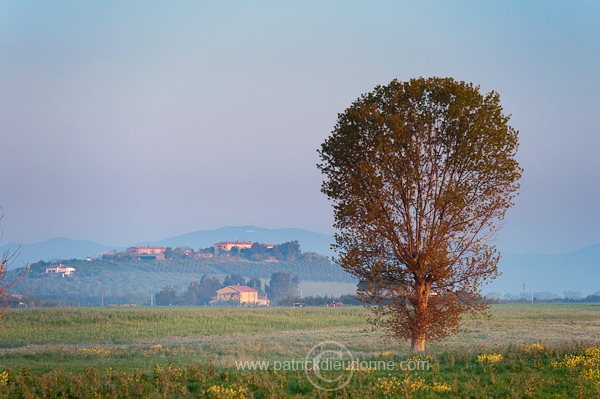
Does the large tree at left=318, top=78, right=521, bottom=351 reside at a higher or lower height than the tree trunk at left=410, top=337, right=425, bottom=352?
higher

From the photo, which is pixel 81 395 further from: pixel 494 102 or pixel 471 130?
pixel 494 102

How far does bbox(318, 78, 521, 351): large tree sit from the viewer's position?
86.9 feet

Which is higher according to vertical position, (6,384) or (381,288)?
(381,288)

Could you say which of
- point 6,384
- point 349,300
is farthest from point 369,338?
point 349,300

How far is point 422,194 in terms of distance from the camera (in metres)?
26.8

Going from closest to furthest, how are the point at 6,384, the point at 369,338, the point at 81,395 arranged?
the point at 81,395 < the point at 6,384 < the point at 369,338

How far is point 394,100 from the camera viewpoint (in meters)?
26.9

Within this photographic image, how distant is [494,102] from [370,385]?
539 inches

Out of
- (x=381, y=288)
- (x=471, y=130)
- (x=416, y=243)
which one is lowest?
(x=381, y=288)

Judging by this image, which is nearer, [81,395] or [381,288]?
[81,395]

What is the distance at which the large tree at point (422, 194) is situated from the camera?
26484mm

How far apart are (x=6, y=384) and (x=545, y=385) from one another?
1423 cm

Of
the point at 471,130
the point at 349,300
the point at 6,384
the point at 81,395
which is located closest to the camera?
the point at 81,395

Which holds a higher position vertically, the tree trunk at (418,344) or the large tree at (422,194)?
the large tree at (422,194)
